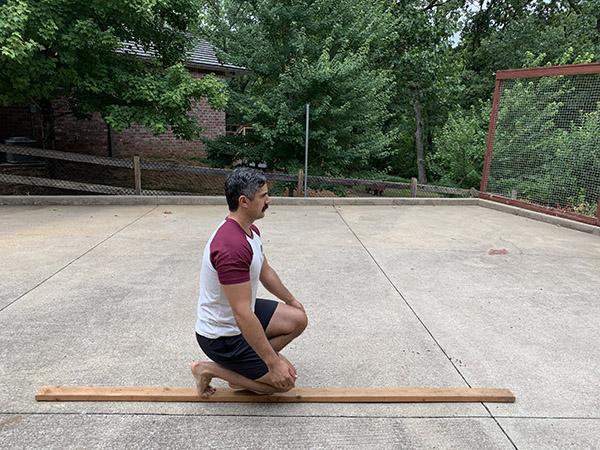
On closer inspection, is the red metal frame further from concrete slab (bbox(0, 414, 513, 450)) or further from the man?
the man

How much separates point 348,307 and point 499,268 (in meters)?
2.37

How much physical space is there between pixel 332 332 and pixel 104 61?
26.1 feet

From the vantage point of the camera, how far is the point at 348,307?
404 cm

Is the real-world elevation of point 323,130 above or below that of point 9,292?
above

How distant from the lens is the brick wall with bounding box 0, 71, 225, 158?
40.3ft

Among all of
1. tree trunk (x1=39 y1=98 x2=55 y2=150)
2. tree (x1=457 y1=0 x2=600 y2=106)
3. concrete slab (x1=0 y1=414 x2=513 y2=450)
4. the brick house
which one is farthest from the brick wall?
tree (x1=457 y1=0 x2=600 y2=106)

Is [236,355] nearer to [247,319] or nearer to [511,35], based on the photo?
[247,319]

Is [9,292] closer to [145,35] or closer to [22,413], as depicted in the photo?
[22,413]

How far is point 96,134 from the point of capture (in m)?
13.7

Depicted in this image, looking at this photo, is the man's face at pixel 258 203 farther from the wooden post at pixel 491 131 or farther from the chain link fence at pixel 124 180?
the wooden post at pixel 491 131

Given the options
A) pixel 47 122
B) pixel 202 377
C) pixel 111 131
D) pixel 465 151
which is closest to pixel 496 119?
pixel 465 151

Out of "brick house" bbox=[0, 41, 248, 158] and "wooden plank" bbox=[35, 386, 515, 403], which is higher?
"brick house" bbox=[0, 41, 248, 158]

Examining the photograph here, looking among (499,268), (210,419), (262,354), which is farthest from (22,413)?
(499,268)

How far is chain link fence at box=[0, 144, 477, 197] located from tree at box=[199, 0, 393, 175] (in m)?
0.76
